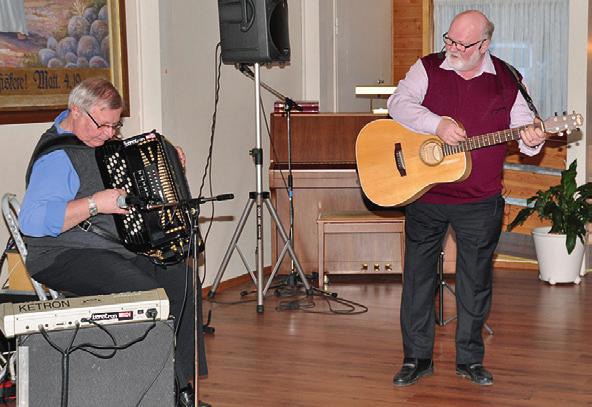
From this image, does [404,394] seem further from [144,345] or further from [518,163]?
[518,163]

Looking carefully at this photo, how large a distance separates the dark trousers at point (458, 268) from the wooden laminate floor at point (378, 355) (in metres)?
0.17

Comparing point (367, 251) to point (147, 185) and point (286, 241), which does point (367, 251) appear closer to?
point (286, 241)

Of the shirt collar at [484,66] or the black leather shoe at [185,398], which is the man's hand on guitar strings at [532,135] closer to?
the shirt collar at [484,66]

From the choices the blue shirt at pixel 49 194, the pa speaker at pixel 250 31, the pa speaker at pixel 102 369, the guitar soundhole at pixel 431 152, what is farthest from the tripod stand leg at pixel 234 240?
the pa speaker at pixel 102 369

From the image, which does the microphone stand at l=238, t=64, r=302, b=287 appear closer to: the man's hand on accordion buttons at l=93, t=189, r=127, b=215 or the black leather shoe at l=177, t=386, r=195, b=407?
the black leather shoe at l=177, t=386, r=195, b=407

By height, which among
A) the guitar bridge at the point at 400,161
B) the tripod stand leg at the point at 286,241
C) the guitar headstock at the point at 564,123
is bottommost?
the tripod stand leg at the point at 286,241

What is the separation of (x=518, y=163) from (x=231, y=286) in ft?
7.18

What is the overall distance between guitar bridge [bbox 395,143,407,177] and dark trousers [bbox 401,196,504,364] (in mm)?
138

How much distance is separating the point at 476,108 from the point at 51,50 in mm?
1988

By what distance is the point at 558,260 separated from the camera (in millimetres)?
6262

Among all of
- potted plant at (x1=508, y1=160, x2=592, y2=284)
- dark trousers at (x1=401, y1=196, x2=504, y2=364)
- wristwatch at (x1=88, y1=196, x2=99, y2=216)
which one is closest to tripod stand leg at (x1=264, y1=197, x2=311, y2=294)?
potted plant at (x1=508, y1=160, x2=592, y2=284)

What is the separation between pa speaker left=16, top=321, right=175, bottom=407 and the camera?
123 inches

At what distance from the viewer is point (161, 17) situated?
18.1 feet

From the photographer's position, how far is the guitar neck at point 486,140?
3.84m
